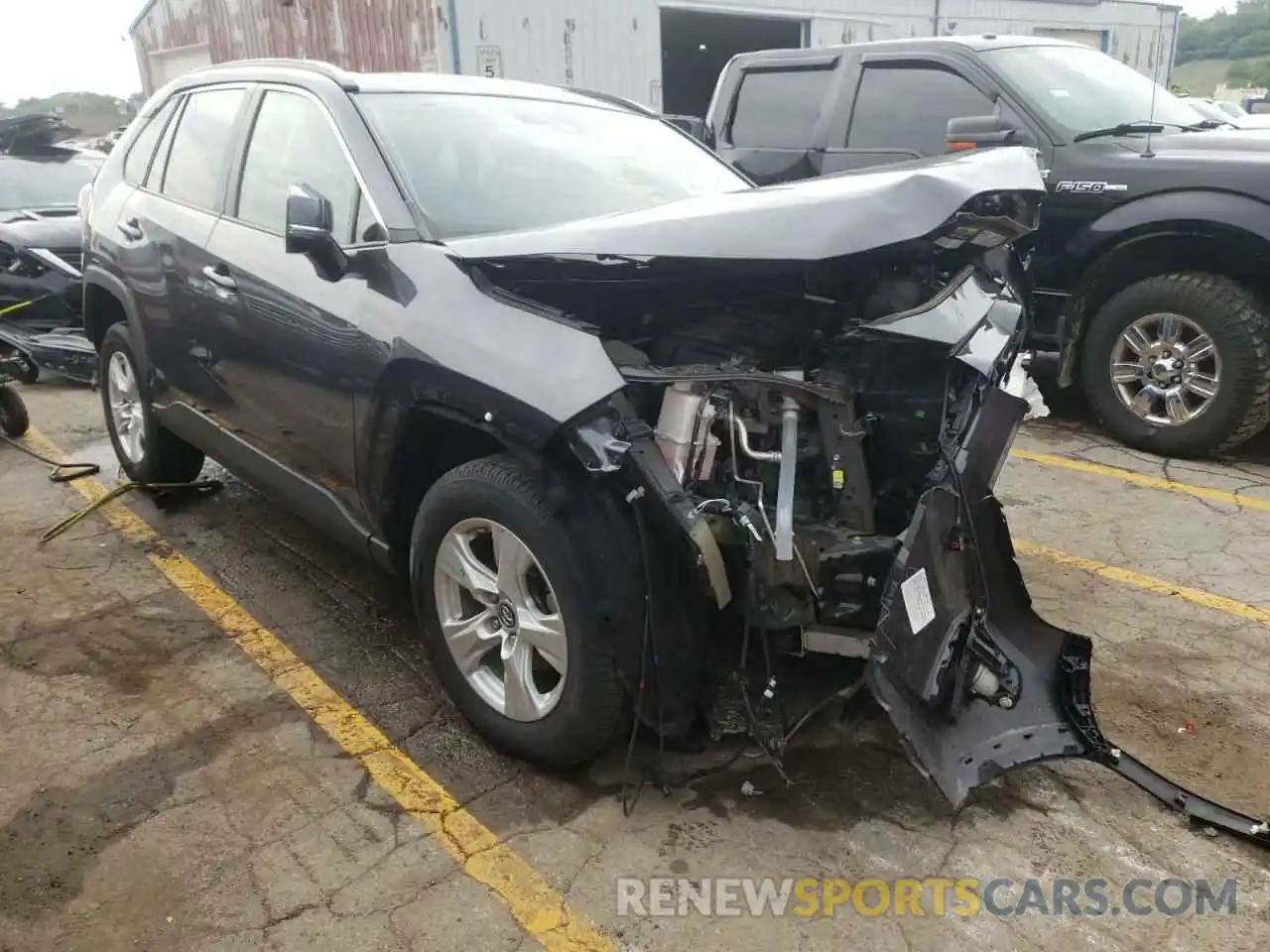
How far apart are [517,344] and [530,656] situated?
89cm

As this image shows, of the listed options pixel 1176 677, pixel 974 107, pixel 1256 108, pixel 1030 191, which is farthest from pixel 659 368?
pixel 1256 108

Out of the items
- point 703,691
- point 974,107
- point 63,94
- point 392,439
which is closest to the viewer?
point 703,691

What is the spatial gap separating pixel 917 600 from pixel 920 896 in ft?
2.32

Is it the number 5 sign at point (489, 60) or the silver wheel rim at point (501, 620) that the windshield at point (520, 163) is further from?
the number 5 sign at point (489, 60)

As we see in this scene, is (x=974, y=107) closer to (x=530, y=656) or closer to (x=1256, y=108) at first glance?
(x=530, y=656)

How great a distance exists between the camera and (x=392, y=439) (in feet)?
9.66

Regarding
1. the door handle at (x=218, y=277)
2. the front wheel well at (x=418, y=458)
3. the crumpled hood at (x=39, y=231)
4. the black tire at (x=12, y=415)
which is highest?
the door handle at (x=218, y=277)

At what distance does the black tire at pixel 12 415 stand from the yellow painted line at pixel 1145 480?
5.78 m

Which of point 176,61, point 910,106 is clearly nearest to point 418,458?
point 910,106

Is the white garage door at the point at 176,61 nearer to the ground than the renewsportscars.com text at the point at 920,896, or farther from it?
farther from it

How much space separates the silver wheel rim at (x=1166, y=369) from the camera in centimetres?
524

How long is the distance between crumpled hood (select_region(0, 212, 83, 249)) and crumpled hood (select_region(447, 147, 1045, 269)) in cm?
624

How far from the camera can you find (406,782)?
2.84 metres

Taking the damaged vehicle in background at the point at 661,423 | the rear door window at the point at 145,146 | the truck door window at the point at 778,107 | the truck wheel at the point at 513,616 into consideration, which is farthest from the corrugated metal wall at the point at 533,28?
the truck wheel at the point at 513,616
